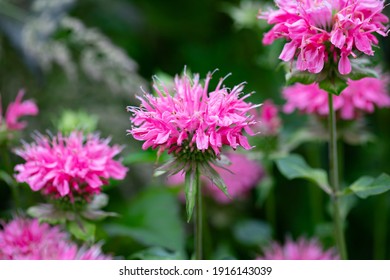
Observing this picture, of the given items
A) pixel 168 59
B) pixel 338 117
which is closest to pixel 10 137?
pixel 338 117

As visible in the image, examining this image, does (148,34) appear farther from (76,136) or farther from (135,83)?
(76,136)

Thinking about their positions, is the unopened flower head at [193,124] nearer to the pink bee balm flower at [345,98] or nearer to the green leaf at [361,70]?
the green leaf at [361,70]

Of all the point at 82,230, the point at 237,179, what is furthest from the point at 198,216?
the point at 237,179

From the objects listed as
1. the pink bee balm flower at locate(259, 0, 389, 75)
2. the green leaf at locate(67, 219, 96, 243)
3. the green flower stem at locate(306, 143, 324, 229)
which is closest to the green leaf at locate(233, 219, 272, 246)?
the green flower stem at locate(306, 143, 324, 229)

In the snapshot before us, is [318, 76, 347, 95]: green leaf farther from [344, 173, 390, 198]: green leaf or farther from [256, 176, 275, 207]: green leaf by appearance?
[256, 176, 275, 207]: green leaf

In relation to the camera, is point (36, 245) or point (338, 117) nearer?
point (36, 245)

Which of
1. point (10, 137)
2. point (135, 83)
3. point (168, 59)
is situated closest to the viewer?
point (10, 137)

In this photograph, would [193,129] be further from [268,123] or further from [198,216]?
[268,123]
